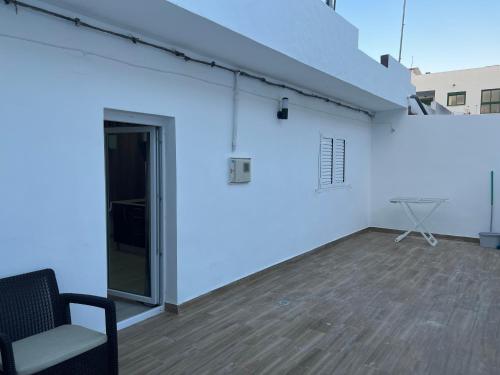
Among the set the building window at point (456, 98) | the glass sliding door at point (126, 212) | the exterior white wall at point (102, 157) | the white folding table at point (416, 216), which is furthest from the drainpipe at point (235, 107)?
the building window at point (456, 98)

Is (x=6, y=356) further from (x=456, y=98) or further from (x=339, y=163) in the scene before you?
(x=456, y=98)

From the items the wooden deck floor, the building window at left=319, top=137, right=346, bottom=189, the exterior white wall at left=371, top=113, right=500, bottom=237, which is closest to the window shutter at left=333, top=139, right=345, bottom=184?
the building window at left=319, top=137, right=346, bottom=189

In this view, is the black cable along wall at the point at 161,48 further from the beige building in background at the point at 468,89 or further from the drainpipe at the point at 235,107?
the beige building in background at the point at 468,89

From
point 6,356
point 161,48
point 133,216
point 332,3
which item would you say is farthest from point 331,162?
point 6,356

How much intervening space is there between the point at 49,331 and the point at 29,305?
0.20m

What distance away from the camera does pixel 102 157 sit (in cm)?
315

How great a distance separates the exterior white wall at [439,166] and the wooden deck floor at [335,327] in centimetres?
220

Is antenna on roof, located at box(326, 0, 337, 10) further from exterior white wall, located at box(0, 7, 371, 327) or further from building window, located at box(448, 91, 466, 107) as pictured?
building window, located at box(448, 91, 466, 107)

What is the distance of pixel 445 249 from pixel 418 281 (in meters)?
2.29

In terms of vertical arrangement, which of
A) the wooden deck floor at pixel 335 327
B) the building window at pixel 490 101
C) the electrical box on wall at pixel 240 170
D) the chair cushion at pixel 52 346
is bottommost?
the wooden deck floor at pixel 335 327

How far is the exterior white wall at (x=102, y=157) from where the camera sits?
8.60 feet

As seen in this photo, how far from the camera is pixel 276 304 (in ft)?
13.6

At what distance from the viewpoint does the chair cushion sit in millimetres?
2045

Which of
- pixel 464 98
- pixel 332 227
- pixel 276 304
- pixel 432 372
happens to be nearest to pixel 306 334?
pixel 276 304
